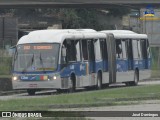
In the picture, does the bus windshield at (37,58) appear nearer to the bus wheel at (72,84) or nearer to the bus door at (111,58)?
the bus wheel at (72,84)

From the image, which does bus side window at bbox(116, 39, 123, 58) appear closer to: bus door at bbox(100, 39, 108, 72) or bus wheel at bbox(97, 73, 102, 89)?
bus door at bbox(100, 39, 108, 72)

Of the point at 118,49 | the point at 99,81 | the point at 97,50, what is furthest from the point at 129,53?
the point at 99,81

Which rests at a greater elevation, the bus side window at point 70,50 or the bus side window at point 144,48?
the bus side window at point 70,50

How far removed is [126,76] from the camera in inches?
1610

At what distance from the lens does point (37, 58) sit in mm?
33438

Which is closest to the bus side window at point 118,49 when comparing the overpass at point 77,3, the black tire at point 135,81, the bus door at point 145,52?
the black tire at point 135,81

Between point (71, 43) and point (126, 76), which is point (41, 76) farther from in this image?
point (126, 76)

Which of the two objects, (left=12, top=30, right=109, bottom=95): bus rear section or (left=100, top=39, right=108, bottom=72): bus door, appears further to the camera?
(left=100, top=39, right=108, bottom=72): bus door

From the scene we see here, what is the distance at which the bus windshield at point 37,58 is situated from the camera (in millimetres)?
33312

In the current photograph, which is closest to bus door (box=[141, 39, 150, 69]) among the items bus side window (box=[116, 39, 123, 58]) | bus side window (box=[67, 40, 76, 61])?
bus side window (box=[116, 39, 123, 58])

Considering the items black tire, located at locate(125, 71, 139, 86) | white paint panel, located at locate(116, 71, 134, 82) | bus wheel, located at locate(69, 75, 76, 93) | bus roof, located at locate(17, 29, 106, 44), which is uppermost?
bus roof, located at locate(17, 29, 106, 44)

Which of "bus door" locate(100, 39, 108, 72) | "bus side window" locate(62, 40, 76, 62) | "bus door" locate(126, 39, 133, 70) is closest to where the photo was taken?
"bus side window" locate(62, 40, 76, 62)

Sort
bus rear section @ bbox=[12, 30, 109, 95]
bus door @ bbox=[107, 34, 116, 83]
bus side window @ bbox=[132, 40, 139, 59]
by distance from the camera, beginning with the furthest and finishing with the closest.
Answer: bus side window @ bbox=[132, 40, 139, 59] → bus door @ bbox=[107, 34, 116, 83] → bus rear section @ bbox=[12, 30, 109, 95]

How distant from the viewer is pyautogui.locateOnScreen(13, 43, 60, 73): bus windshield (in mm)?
33312
